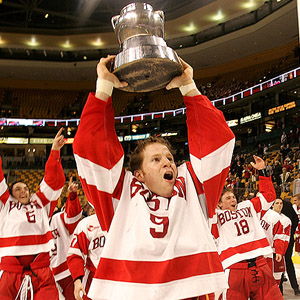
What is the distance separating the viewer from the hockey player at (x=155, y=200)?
5.27 ft

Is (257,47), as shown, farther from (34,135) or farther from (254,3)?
(34,135)

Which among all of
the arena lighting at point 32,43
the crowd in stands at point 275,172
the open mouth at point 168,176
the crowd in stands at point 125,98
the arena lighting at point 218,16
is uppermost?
the arena lighting at point 32,43

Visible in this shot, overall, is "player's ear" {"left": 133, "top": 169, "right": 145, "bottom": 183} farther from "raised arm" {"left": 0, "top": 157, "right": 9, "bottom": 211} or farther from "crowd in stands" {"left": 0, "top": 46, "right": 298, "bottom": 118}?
"crowd in stands" {"left": 0, "top": 46, "right": 298, "bottom": 118}

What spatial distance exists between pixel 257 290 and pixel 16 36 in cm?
2266

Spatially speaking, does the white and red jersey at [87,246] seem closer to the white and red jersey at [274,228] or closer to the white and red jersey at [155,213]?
the white and red jersey at [155,213]

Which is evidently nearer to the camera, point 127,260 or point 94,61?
point 127,260

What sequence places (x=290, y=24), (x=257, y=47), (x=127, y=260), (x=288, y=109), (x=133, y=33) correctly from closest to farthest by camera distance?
(x=127, y=260) → (x=133, y=33) → (x=288, y=109) → (x=290, y=24) → (x=257, y=47)

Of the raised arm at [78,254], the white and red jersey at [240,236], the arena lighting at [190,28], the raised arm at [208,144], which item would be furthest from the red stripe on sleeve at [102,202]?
the arena lighting at [190,28]

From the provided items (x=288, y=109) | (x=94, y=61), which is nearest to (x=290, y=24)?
(x=288, y=109)

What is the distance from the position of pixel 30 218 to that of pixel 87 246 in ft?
2.26

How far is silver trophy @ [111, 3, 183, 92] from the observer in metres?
1.74

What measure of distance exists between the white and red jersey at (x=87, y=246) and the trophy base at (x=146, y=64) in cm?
203

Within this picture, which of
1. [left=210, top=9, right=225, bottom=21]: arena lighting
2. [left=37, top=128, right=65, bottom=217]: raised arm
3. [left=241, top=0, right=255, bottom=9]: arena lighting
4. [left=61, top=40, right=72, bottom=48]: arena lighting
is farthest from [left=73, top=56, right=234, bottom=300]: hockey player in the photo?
[left=61, top=40, right=72, bottom=48]: arena lighting

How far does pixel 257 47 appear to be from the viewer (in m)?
21.2
